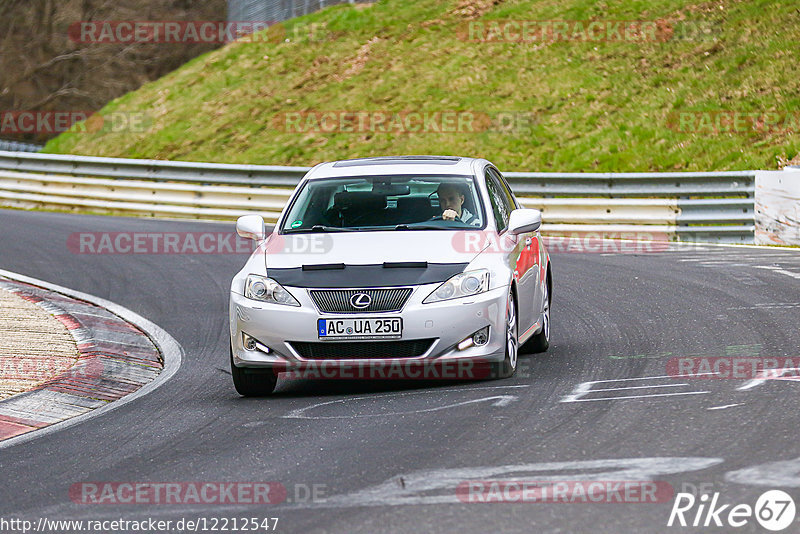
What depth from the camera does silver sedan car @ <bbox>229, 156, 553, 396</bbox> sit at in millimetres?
8367

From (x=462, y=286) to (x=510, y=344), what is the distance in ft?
1.99

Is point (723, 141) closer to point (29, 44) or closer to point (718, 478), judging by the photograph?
point (718, 478)

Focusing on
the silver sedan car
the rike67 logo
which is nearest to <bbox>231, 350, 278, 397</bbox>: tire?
the silver sedan car

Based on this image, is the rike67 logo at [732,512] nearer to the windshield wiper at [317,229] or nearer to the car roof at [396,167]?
the windshield wiper at [317,229]

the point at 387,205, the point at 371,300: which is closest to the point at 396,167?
the point at 387,205

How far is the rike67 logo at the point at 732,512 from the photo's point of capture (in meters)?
5.05

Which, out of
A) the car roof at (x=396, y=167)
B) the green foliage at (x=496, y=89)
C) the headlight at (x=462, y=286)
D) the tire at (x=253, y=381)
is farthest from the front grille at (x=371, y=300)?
the green foliage at (x=496, y=89)

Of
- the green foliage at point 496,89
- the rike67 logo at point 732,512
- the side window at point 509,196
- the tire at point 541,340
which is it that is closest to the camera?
the rike67 logo at point 732,512

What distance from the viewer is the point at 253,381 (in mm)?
8797

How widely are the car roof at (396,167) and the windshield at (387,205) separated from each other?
7 cm

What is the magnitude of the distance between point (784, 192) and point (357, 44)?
1796 centimetres

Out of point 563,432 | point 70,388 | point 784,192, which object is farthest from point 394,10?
point 563,432

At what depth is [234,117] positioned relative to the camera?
3272 cm

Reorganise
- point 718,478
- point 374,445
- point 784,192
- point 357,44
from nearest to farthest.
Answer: point 718,478 < point 374,445 < point 784,192 < point 357,44
